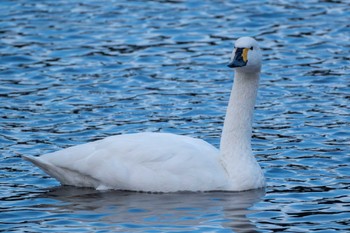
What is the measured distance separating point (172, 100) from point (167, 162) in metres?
3.86

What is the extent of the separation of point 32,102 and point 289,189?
4801 mm

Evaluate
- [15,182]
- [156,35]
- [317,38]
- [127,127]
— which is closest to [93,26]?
[156,35]

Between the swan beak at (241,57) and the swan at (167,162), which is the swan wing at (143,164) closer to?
the swan at (167,162)

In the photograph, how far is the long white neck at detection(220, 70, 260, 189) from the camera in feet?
39.2

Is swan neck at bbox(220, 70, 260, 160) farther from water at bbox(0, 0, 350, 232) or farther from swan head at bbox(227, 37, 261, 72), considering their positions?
water at bbox(0, 0, 350, 232)

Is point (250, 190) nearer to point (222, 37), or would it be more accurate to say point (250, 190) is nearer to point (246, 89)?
point (246, 89)

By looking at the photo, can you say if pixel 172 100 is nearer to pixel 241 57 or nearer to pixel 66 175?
pixel 66 175

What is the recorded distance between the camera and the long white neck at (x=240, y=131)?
11.9 metres

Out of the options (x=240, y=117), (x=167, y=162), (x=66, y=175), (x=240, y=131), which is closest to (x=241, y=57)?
(x=240, y=117)

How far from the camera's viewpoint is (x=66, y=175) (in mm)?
11992

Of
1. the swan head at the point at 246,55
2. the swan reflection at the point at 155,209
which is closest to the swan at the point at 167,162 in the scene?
the swan head at the point at 246,55

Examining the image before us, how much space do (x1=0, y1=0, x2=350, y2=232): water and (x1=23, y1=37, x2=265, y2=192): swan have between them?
0.15 m

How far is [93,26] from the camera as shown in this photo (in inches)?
776

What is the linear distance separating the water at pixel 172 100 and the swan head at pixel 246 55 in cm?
127
